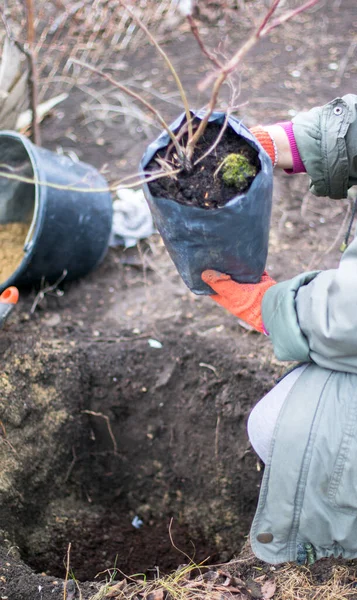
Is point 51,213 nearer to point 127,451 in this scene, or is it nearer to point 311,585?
point 127,451

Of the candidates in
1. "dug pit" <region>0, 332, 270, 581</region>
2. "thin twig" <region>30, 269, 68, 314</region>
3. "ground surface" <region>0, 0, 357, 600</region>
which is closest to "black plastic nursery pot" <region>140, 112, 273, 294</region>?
"ground surface" <region>0, 0, 357, 600</region>

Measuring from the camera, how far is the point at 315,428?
1264 mm

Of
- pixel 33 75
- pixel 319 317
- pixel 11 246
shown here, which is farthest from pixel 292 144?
pixel 33 75

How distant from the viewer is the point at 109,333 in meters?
2.14

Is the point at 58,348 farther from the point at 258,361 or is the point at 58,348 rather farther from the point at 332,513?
the point at 332,513

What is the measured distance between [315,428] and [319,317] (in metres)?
0.25

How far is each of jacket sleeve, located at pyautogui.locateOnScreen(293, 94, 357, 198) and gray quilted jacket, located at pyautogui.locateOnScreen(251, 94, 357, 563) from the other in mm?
304

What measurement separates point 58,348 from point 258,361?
2.33 ft

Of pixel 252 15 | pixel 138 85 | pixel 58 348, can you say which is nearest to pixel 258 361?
pixel 58 348

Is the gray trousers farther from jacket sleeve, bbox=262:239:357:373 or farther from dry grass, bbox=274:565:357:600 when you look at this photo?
dry grass, bbox=274:565:357:600

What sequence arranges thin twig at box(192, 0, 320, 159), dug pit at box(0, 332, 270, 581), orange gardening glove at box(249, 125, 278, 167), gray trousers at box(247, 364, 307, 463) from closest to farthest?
thin twig at box(192, 0, 320, 159) → gray trousers at box(247, 364, 307, 463) → orange gardening glove at box(249, 125, 278, 167) → dug pit at box(0, 332, 270, 581)

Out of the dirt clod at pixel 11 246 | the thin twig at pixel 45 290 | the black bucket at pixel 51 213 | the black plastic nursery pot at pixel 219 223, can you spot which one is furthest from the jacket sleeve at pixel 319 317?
the dirt clod at pixel 11 246

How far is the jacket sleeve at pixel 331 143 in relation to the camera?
57.7 inches

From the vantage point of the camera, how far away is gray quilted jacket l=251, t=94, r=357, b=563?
1.24m
